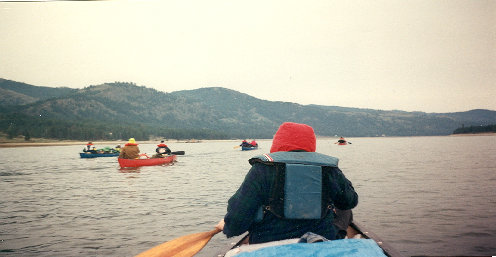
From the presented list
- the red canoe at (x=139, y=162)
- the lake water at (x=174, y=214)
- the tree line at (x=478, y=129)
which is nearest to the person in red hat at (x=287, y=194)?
the lake water at (x=174, y=214)

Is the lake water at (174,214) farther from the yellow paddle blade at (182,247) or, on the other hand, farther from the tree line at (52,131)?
the tree line at (52,131)

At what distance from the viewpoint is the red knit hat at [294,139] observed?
11.2ft

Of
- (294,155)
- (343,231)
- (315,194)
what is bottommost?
(343,231)

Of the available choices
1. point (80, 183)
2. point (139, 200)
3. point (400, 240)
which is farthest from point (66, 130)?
point (400, 240)

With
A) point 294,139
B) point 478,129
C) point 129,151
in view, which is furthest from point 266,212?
point 478,129

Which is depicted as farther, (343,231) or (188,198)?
(188,198)

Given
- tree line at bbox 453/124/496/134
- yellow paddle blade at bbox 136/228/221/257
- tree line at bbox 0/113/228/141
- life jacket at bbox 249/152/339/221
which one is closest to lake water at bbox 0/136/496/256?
yellow paddle blade at bbox 136/228/221/257

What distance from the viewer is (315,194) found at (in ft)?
10.7

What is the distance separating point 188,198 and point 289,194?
12.5m

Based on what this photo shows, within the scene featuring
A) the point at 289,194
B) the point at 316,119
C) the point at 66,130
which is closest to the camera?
the point at 289,194

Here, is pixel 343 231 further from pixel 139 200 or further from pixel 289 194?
pixel 139 200

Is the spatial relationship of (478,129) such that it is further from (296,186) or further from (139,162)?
(296,186)

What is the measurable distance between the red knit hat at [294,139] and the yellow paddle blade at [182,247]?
1.91 meters

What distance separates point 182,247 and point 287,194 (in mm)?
2465
